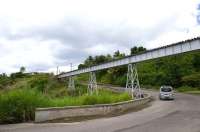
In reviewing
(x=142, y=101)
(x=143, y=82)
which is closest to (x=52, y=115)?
(x=142, y=101)

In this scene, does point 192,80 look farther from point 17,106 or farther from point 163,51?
point 17,106

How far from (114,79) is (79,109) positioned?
67.2 metres

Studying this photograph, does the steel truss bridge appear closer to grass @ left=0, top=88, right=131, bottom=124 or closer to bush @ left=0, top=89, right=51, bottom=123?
grass @ left=0, top=88, right=131, bottom=124

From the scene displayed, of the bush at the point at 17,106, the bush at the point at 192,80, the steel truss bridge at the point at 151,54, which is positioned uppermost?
the steel truss bridge at the point at 151,54

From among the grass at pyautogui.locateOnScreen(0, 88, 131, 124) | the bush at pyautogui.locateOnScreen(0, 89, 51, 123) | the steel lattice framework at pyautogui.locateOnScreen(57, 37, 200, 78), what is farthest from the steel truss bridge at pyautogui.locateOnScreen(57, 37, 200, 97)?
the bush at pyautogui.locateOnScreen(0, 89, 51, 123)

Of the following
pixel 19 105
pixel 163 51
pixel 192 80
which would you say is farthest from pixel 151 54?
pixel 192 80

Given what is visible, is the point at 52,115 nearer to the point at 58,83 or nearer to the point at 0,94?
the point at 0,94

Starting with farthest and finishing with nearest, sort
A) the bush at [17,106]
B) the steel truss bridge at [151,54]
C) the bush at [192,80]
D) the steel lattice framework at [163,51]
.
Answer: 1. the bush at [192,80]
2. the steel truss bridge at [151,54]
3. the steel lattice framework at [163,51]
4. the bush at [17,106]

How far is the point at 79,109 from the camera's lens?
2459cm

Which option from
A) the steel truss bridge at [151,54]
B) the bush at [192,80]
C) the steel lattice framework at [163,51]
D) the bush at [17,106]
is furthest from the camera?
the bush at [192,80]

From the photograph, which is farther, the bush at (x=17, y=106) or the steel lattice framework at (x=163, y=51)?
the steel lattice framework at (x=163, y=51)

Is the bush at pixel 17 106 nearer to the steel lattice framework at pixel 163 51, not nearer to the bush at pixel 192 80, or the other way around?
the steel lattice framework at pixel 163 51

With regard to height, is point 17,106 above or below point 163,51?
below

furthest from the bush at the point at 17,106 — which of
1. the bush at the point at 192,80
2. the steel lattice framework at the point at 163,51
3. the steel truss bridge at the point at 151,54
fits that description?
the bush at the point at 192,80
